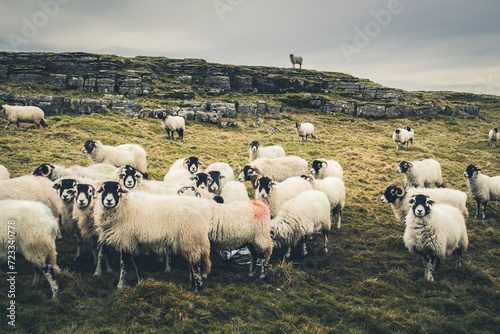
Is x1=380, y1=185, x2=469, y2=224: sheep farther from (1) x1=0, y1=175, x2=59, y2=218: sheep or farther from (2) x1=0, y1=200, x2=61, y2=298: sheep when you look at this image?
(1) x1=0, y1=175, x2=59, y2=218: sheep

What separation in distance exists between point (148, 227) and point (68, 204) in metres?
2.87

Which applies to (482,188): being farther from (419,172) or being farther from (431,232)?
(431,232)

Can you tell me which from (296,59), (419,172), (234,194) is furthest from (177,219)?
(296,59)

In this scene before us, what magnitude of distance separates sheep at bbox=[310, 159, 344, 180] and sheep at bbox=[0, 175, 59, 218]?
937 cm

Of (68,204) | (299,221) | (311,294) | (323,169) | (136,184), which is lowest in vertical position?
(311,294)

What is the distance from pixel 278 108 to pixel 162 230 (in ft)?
108

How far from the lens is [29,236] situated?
15.5 feet

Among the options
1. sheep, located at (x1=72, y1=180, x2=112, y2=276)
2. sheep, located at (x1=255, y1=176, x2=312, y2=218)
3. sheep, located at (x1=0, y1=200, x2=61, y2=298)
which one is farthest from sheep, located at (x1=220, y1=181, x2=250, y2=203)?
sheep, located at (x1=0, y1=200, x2=61, y2=298)

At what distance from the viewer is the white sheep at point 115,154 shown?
12.1 metres

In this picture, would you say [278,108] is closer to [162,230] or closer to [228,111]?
[228,111]

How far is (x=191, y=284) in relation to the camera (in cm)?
555

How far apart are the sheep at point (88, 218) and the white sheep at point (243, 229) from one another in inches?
98.6

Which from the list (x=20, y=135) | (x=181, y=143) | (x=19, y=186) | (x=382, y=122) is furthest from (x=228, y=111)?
(x=19, y=186)

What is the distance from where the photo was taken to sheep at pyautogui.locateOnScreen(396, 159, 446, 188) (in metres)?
11.8
